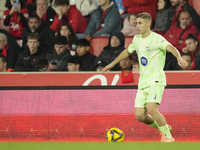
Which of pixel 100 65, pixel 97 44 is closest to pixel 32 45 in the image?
pixel 97 44

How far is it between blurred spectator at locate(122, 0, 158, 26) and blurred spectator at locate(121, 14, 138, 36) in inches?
10.5

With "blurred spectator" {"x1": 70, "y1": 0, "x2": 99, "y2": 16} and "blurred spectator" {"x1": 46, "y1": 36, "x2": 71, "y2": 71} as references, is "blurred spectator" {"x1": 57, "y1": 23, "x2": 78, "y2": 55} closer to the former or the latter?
"blurred spectator" {"x1": 46, "y1": 36, "x2": 71, "y2": 71}

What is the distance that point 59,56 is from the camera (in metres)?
7.56

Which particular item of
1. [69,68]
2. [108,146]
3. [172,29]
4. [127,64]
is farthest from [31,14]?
[108,146]

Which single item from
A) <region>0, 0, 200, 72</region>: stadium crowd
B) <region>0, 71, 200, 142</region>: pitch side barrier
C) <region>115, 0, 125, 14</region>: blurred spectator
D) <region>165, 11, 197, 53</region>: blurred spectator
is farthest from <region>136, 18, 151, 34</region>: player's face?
<region>115, 0, 125, 14</region>: blurred spectator

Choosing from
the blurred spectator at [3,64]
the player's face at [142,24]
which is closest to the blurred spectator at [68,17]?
the blurred spectator at [3,64]

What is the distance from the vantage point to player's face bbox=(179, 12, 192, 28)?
7.43 meters

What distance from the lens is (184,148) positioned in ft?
10.4

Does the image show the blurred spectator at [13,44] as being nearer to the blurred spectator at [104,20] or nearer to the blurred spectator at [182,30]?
the blurred spectator at [104,20]

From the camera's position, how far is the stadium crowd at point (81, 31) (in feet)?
23.9

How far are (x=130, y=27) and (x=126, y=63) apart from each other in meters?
1.14

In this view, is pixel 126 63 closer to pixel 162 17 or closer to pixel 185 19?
pixel 162 17

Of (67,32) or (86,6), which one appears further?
(86,6)

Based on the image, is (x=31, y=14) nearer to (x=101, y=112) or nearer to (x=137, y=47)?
(x=101, y=112)
